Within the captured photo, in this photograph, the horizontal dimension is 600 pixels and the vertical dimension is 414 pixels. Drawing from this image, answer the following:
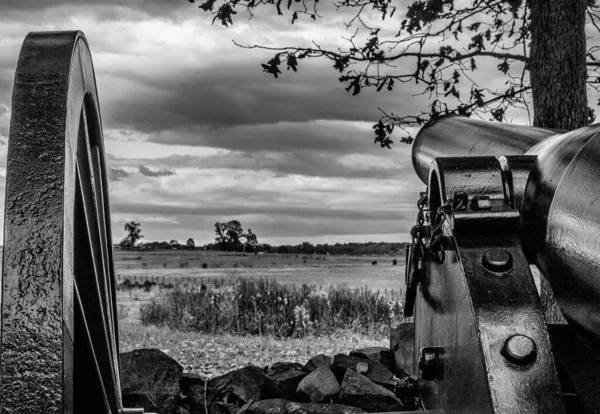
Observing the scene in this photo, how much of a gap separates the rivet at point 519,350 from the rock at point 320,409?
11.7 ft

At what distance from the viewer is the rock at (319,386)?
5973mm

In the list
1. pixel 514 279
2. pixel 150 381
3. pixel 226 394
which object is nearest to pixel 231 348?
pixel 226 394

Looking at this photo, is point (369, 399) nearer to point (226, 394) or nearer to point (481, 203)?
point (226, 394)

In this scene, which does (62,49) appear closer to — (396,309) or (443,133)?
(443,133)

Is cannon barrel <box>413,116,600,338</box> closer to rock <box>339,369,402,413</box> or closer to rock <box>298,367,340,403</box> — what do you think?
rock <box>339,369,402,413</box>

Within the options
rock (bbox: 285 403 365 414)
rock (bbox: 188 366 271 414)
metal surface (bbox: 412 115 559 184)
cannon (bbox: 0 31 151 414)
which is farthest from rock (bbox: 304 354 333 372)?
cannon (bbox: 0 31 151 414)

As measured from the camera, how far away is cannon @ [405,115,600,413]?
2.04m

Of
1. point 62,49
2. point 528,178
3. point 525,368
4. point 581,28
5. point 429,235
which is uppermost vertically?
point 581,28

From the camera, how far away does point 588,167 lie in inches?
82.5

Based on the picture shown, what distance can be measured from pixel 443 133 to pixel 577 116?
284 centimetres

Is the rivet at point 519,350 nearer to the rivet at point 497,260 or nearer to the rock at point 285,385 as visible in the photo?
the rivet at point 497,260

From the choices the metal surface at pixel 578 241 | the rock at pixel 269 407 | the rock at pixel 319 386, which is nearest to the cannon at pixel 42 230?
the metal surface at pixel 578 241

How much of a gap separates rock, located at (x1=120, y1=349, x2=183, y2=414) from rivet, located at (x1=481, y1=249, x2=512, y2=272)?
412 cm

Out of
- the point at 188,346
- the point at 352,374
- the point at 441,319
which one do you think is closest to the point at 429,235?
the point at 441,319
